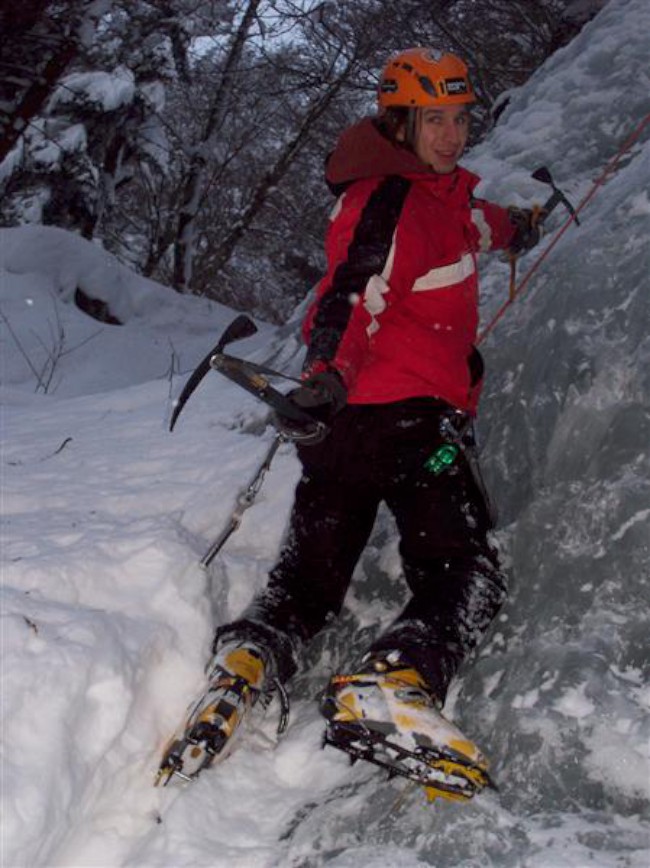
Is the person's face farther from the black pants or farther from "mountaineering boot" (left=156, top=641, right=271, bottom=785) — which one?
"mountaineering boot" (left=156, top=641, right=271, bottom=785)

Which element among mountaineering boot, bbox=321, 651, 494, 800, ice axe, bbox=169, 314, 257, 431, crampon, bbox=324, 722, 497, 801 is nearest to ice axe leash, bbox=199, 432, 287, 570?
ice axe, bbox=169, 314, 257, 431

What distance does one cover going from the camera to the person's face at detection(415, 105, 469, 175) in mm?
3043

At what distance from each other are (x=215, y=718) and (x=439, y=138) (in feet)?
6.75

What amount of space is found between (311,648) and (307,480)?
646mm

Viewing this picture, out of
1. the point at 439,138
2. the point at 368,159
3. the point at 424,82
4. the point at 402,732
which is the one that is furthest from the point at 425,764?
the point at 424,82

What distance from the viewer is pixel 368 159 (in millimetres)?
2865

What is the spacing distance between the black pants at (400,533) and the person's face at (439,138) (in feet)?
2.76

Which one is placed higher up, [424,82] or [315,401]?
[424,82]

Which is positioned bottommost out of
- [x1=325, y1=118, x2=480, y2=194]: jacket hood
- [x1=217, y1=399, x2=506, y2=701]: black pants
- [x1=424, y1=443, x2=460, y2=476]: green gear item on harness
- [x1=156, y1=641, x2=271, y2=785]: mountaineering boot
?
[x1=156, y1=641, x2=271, y2=785]: mountaineering boot

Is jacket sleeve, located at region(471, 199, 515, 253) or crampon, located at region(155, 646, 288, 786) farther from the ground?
jacket sleeve, located at region(471, 199, 515, 253)

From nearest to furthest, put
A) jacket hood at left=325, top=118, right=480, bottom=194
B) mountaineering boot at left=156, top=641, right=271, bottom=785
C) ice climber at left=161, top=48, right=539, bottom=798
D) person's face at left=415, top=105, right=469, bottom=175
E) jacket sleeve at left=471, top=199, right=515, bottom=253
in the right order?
1. mountaineering boot at left=156, top=641, right=271, bottom=785
2. ice climber at left=161, top=48, right=539, bottom=798
3. jacket hood at left=325, top=118, right=480, bottom=194
4. person's face at left=415, top=105, right=469, bottom=175
5. jacket sleeve at left=471, top=199, right=515, bottom=253

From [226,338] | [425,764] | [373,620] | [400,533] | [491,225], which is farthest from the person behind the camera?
[491,225]

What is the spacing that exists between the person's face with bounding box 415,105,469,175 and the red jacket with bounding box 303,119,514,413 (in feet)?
0.21

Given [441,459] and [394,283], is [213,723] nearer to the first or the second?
[441,459]
